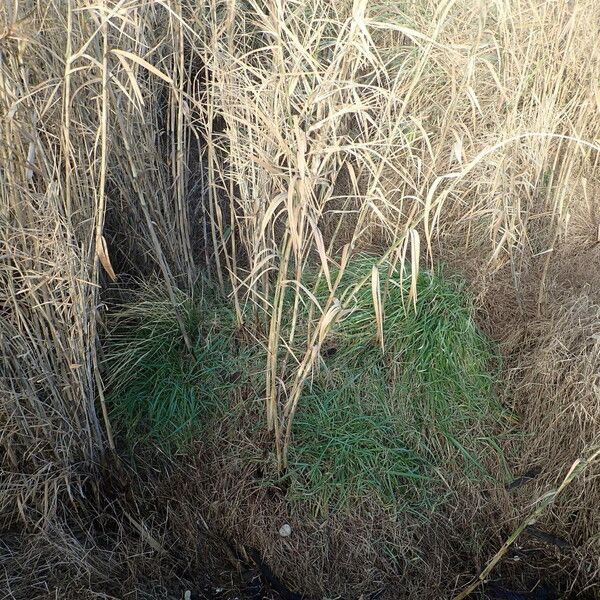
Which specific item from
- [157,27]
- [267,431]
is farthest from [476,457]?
[157,27]

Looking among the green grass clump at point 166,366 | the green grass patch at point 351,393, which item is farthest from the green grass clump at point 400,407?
the green grass clump at point 166,366

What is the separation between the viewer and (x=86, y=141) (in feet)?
7.75

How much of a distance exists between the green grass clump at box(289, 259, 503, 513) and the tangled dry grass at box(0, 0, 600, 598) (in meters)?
0.09

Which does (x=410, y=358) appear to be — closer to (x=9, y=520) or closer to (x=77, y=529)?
(x=77, y=529)

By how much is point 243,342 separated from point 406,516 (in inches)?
31.7

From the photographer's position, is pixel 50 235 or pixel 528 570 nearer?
pixel 50 235

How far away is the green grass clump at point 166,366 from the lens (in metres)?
2.60

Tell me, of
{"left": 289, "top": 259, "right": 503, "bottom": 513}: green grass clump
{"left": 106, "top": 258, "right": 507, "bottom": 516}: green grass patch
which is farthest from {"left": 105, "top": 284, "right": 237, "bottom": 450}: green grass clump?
{"left": 289, "top": 259, "right": 503, "bottom": 513}: green grass clump

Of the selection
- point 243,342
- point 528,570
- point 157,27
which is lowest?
point 528,570

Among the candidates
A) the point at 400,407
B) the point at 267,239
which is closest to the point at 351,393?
the point at 400,407

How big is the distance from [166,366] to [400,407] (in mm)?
813

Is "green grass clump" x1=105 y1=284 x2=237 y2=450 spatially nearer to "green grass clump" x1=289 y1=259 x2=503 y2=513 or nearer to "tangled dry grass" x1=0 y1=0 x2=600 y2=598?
"tangled dry grass" x1=0 y1=0 x2=600 y2=598

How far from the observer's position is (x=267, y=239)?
8.83 feet

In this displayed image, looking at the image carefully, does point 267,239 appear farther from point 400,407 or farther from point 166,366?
point 400,407
